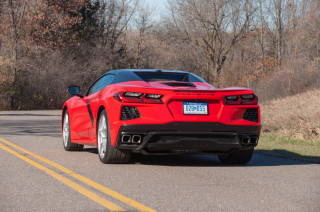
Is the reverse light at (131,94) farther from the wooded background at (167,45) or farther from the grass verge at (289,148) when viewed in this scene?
the wooded background at (167,45)

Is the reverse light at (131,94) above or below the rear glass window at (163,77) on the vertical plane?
below

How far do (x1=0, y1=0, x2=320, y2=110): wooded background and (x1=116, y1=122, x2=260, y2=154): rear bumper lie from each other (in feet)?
84.0

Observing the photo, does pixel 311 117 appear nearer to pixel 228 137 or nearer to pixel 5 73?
pixel 228 137

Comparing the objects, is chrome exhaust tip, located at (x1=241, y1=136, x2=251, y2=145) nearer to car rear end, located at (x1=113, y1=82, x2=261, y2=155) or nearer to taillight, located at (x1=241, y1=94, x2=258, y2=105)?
car rear end, located at (x1=113, y1=82, x2=261, y2=155)

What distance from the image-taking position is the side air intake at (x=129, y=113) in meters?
7.60

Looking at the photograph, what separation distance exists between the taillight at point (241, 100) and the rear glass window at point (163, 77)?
43.8 inches

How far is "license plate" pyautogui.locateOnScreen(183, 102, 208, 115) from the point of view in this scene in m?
7.63

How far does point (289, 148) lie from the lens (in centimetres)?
1139

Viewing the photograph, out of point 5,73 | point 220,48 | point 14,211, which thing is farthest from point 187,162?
point 220,48

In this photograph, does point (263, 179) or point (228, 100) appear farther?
point (228, 100)

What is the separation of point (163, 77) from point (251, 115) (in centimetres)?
157

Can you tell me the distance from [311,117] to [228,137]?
24.4 feet

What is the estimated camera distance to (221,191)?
6074 millimetres

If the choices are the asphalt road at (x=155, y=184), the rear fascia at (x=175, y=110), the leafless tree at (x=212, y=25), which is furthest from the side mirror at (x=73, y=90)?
the leafless tree at (x=212, y=25)
